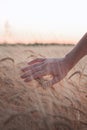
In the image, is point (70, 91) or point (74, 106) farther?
point (70, 91)

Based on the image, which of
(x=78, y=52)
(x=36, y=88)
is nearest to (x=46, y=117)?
(x=36, y=88)

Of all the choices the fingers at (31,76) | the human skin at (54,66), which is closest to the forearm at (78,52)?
the human skin at (54,66)

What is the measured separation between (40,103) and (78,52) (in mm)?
268

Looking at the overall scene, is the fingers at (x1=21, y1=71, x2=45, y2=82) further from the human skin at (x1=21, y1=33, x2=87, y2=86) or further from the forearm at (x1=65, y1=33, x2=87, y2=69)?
the forearm at (x1=65, y1=33, x2=87, y2=69)

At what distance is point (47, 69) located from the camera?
1020 millimetres

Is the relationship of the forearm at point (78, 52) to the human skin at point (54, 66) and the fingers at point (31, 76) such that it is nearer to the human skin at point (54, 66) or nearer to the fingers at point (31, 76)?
the human skin at point (54, 66)

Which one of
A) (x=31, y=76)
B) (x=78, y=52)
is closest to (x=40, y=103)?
(x=31, y=76)

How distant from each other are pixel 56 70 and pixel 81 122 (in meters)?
0.23

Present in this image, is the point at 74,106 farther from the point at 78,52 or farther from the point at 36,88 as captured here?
the point at 78,52

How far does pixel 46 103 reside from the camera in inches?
34.3

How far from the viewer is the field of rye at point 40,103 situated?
0.78 metres

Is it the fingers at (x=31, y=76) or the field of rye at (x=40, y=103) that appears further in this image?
the fingers at (x=31, y=76)

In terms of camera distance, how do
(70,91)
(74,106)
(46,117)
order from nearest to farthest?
1. (46,117)
2. (74,106)
3. (70,91)

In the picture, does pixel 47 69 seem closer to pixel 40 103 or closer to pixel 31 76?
pixel 31 76
